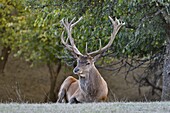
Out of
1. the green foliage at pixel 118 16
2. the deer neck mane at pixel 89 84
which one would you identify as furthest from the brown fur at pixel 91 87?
the green foliage at pixel 118 16

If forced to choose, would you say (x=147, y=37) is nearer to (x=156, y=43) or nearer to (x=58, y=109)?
(x=156, y=43)

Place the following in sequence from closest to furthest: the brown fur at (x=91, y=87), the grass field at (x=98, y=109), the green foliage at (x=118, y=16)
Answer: the grass field at (x=98, y=109) → the brown fur at (x=91, y=87) → the green foliage at (x=118, y=16)

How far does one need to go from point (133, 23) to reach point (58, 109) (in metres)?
6.23

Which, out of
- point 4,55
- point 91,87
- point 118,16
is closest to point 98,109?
point 91,87

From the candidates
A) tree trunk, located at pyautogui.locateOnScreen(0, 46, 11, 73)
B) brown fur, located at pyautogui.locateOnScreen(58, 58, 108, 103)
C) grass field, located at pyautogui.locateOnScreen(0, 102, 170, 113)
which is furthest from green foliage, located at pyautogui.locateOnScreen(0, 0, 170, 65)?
tree trunk, located at pyautogui.locateOnScreen(0, 46, 11, 73)

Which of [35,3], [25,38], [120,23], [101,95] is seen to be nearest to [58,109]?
[101,95]

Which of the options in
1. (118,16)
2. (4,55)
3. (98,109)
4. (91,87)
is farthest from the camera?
(4,55)

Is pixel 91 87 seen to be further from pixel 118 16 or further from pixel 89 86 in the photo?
pixel 118 16

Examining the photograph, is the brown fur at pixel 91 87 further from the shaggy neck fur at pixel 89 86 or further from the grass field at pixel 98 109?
the grass field at pixel 98 109

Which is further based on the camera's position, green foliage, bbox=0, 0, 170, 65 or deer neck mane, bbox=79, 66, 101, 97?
green foliage, bbox=0, 0, 170, 65

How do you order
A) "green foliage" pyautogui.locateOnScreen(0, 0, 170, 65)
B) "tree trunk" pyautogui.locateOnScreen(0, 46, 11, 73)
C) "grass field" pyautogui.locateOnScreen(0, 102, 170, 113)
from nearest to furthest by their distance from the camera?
"grass field" pyautogui.locateOnScreen(0, 102, 170, 113) → "green foliage" pyautogui.locateOnScreen(0, 0, 170, 65) → "tree trunk" pyautogui.locateOnScreen(0, 46, 11, 73)

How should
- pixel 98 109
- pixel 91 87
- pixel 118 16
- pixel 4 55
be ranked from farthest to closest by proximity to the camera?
1. pixel 4 55
2. pixel 118 16
3. pixel 91 87
4. pixel 98 109

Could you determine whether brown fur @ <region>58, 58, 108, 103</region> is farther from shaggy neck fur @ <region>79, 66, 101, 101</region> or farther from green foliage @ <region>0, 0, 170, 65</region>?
green foliage @ <region>0, 0, 170, 65</region>

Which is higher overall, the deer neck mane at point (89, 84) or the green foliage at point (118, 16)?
the green foliage at point (118, 16)
